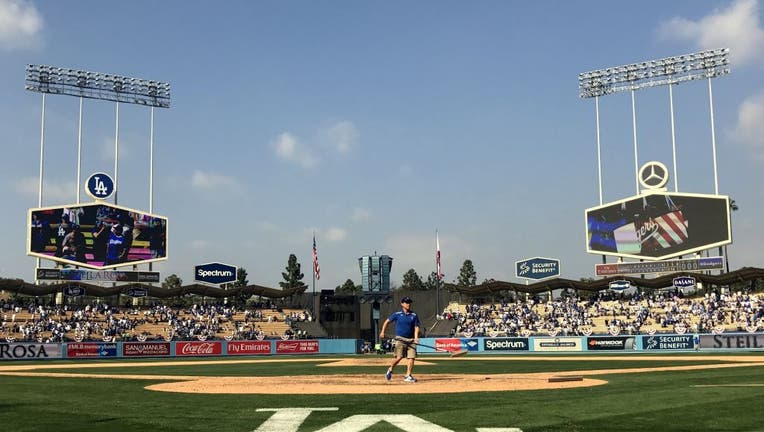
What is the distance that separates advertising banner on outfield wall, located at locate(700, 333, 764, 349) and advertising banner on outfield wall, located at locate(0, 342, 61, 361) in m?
44.9

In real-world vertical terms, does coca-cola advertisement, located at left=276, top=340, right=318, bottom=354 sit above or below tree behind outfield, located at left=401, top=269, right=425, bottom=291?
below

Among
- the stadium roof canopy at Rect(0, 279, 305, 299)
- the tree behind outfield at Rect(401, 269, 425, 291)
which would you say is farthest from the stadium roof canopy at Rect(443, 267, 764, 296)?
the tree behind outfield at Rect(401, 269, 425, 291)

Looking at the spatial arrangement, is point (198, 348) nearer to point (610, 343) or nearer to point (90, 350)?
point (90, 350)

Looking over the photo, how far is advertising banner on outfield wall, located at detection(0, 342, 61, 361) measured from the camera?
163ft

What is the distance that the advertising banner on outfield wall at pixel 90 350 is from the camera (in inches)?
2047

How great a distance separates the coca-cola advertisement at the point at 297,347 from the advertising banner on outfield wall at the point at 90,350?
40.5ft

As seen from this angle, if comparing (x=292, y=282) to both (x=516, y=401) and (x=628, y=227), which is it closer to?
(x=628, y=227)

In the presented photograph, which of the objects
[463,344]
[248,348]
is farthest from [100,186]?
[463,344]

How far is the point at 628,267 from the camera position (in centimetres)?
6550

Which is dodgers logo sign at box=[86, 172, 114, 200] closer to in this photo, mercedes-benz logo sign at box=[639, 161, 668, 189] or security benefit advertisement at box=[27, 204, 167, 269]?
security benefit advertisement at box=[27, 204, 167, 269]

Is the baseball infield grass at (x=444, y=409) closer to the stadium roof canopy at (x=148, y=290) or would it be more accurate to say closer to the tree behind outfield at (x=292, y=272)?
the stadium roof canopy at (x=148, y=290)

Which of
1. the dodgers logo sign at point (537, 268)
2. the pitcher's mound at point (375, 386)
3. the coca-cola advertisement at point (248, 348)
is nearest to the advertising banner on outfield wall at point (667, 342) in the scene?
the dodgers logo sign at point (537, 268)

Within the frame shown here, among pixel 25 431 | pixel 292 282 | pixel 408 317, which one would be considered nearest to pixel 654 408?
pixel 408 317

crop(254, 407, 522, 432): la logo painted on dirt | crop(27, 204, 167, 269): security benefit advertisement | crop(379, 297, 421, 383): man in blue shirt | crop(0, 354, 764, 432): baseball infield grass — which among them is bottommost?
crop(0, 354, 764, 432): baseball infield grass
